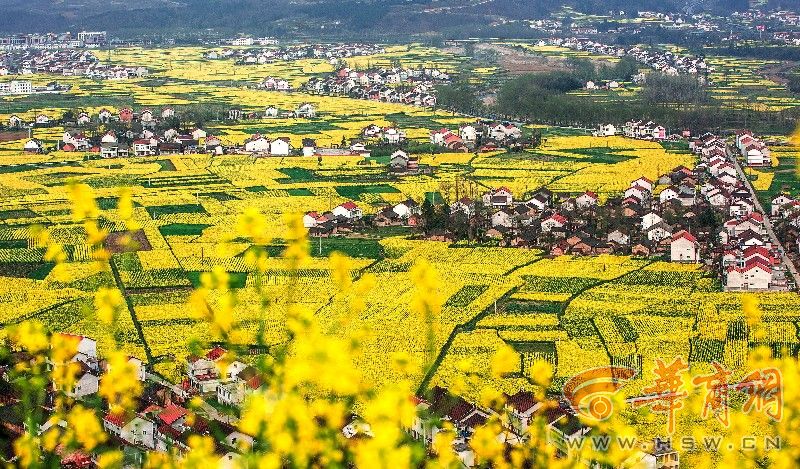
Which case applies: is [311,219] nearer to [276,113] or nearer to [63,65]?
[276,113]

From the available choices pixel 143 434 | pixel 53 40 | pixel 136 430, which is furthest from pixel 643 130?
pixel 53 40

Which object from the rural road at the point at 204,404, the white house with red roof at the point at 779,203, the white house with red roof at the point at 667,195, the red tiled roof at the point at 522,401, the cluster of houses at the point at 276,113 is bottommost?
the cluster of houses at the point at 276,113

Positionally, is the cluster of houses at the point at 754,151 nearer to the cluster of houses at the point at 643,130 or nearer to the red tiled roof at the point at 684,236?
the cluster of houses at the point at 643,130

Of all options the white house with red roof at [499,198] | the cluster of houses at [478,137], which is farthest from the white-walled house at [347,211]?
the cluster of houses at [478,137]

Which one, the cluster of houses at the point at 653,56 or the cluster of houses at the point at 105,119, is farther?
the cluster of houses at the point at 653,56

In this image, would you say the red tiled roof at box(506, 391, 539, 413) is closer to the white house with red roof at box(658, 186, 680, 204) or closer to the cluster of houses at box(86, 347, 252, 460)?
the cluster of houses at box(86, 347, 252, 460)

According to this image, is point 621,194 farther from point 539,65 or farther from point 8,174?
point 539,65

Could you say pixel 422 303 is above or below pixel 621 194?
above

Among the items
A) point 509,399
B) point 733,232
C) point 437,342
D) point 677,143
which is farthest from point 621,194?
point 509,399
